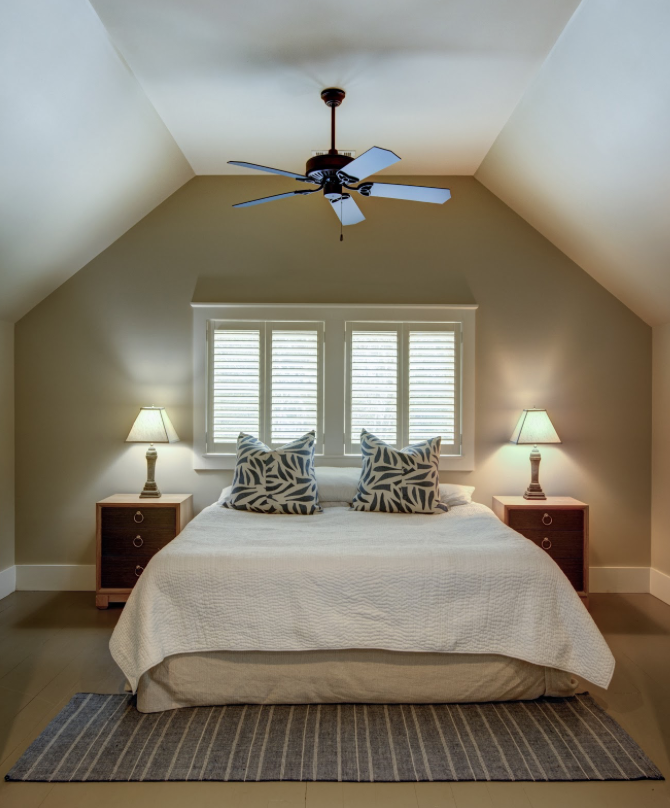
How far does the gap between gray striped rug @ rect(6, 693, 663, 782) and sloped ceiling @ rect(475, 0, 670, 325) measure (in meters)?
2.42

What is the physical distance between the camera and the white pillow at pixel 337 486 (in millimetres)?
3729

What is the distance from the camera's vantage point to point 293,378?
4.21 meters

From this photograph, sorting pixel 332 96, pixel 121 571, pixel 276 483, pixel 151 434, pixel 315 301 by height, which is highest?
pixel 332 96

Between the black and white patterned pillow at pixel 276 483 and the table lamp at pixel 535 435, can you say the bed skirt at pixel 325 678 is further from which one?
the table lamp at pixel 535 435

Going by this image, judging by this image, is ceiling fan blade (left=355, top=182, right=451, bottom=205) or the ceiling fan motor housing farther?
ceiling fan blade (left=355, top=182, right=451, bottom=205)

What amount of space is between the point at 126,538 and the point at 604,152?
3.45m

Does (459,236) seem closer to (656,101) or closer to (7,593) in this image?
(656,101)

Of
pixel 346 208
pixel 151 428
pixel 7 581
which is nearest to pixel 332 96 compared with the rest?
pixel 346 208

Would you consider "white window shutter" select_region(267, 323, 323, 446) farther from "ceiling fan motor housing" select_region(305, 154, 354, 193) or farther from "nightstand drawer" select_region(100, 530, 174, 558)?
"ceiling fan motor housing" select_region(305, 154, 354, 193)

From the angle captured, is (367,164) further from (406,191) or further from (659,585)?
(659,585)

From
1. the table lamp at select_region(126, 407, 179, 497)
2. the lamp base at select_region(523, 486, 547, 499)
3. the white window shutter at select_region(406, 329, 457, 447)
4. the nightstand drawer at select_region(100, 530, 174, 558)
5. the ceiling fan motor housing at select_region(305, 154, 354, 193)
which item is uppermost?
the ceiling fan motor housing at select_region(305, 154, 354, 193)

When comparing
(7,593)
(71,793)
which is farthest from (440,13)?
(7,593)

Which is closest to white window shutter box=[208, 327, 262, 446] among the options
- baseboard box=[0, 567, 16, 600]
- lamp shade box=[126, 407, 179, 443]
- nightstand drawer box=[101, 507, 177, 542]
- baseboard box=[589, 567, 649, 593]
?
lamp shade box=[126, 407, 179, 443]

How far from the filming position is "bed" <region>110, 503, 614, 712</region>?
245 cm
